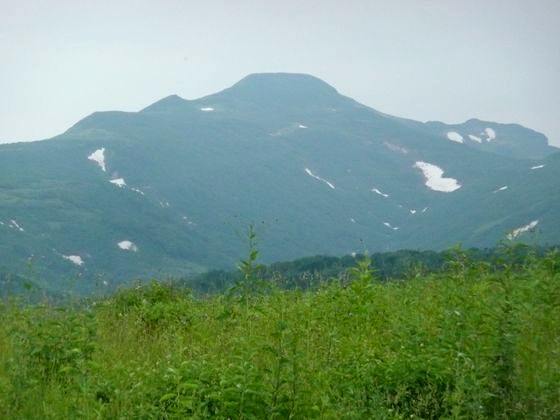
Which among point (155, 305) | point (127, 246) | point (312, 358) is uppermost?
point (312, 358)

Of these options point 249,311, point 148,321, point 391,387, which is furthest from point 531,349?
point 148,321

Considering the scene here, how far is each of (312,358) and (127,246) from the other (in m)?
178

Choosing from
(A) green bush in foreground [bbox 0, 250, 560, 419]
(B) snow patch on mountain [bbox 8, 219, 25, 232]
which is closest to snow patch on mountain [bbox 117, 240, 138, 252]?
(B) snow patch on mountain [bbox 8, 219, 25, 232]

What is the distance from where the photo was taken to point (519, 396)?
6.56 meters

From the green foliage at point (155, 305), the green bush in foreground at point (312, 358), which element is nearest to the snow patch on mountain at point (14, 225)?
the green foliage at point (155, 305)

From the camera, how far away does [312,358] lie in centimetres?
784

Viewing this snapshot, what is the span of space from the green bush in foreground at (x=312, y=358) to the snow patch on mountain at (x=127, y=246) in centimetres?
17191

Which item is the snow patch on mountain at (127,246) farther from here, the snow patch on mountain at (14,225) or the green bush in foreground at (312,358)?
the green bush in foreground at (312,358)

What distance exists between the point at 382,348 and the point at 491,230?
587ft

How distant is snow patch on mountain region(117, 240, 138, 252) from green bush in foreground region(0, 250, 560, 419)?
564ft

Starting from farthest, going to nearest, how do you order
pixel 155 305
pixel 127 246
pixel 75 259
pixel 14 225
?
pixel 127 246 → pixel 14 225 → pixel 75 259 → pixel 155 305

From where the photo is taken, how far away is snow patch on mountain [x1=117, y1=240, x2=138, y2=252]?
180m

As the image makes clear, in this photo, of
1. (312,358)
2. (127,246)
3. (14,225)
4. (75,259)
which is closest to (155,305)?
(312,358)

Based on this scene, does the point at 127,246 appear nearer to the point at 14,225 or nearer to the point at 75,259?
the point at 75,259
